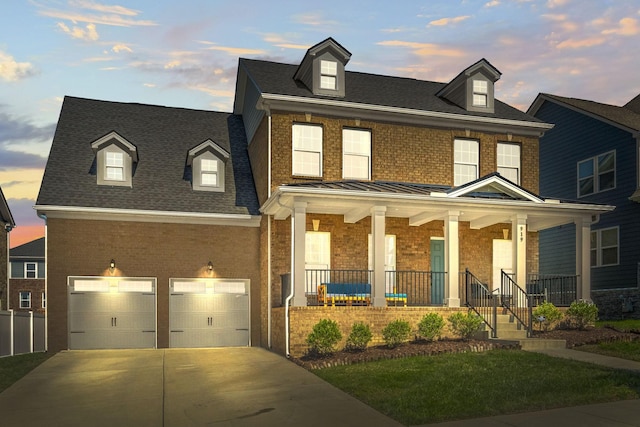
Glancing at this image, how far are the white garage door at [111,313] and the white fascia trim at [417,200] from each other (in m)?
4.77

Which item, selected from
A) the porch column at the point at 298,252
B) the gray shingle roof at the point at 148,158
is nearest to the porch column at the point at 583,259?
the porch column at the point at 298,252

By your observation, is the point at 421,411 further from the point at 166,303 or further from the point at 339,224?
the point at 166,303

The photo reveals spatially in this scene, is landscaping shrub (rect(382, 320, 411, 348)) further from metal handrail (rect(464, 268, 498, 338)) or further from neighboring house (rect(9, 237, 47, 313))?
neighboring house (rect(9, 237, 47, 313))

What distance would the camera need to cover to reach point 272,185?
2091 cm

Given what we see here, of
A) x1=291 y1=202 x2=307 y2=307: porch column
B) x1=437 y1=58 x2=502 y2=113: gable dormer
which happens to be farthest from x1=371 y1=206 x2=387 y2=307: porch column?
x1=437 y1=58 x2=502 y2=113: gable dormer

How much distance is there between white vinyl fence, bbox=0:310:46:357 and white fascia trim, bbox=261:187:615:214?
8128 mm

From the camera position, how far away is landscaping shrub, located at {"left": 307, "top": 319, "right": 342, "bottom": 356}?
16.8 metres

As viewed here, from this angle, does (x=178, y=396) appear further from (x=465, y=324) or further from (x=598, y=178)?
(x=598, y=178)

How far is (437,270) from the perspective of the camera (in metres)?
Result: 22.4

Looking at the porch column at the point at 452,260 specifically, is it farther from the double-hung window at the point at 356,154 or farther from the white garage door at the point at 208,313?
the white garage door at the point at 208,313

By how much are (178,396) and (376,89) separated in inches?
582

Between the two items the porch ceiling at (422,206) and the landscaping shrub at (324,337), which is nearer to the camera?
the landscaping shrub at (324,337)

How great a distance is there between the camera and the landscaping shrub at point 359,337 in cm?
1705

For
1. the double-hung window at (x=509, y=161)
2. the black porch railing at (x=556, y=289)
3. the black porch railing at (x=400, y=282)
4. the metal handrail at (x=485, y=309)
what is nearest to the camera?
the metal handrail at (x=485, y=309)
